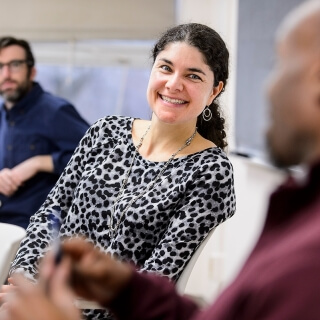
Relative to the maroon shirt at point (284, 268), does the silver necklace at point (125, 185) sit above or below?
below

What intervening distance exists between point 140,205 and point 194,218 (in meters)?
0.17

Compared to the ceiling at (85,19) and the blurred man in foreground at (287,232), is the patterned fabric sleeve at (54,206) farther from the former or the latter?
the ceiling at (85,19)

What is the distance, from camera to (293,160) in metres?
0.83

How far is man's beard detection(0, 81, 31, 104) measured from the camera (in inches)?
135

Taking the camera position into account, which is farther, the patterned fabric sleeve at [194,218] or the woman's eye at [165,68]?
the woman's eye at [165,68]

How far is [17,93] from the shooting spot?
3.46 metres

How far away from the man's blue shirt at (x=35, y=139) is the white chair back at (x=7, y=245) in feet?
3.13

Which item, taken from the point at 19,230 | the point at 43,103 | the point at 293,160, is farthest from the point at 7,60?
the point at 293,160

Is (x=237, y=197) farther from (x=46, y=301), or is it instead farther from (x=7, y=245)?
(x=46, y=301)

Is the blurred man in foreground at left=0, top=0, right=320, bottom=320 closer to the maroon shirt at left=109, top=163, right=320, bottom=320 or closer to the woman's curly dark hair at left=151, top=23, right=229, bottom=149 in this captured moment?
the maroon shirt at left=109, top=163, right=320, bottom=320

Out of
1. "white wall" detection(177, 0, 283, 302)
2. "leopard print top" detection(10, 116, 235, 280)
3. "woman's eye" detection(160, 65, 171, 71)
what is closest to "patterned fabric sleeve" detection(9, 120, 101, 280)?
"leopard print top" detection(10, 116, 235, 280)

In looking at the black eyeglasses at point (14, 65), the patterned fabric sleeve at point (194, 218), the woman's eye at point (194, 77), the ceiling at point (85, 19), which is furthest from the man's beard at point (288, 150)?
the ceiling at point (85, 19)

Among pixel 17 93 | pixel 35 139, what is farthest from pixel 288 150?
pixel 17 93

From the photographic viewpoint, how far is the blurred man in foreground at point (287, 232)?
2.37 ft
